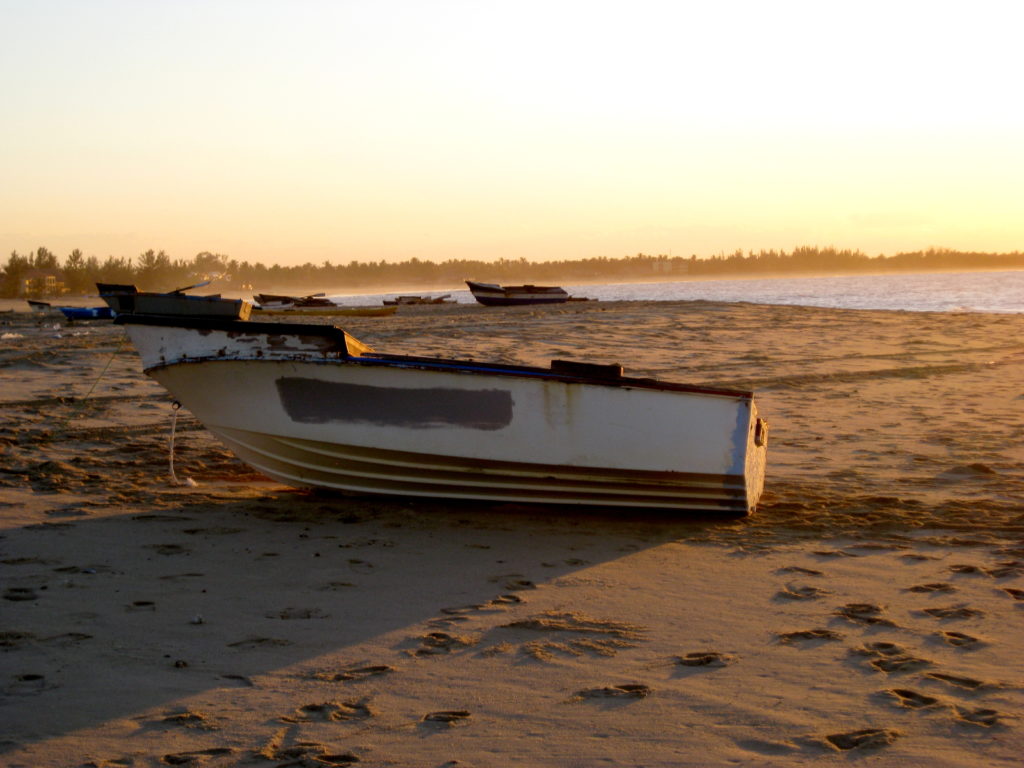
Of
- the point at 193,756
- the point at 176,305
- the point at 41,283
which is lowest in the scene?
the point at 193,756

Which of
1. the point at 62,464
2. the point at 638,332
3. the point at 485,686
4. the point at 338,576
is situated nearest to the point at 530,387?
the point at 338,576

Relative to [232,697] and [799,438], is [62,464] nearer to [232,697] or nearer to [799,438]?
[232,697]

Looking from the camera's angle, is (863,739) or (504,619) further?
(504,619)

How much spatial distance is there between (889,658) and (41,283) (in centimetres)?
5855

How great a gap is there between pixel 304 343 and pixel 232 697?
2.56 meters

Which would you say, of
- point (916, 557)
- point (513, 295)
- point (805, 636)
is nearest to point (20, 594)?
point (805, 636)

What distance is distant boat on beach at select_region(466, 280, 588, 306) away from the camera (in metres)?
33.8

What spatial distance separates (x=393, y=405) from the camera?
525 cm

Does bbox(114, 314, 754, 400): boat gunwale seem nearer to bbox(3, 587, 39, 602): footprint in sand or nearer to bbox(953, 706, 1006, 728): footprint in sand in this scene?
bbox(3, 587, 39, 602): footprint in sand

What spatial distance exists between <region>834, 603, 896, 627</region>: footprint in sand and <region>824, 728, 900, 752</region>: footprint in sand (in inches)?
36.3

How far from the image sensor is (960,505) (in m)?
5.37

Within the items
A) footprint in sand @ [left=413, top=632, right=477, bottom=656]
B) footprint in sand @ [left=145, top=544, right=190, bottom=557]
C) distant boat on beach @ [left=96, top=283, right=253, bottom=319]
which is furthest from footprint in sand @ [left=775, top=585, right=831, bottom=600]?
distant boat on beach @ [left=96, top=283, right=253, bottom=319]

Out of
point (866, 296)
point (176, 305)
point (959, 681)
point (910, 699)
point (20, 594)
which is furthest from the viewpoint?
point (866, 296)

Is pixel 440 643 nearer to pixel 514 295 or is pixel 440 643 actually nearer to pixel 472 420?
pixel 472 420
